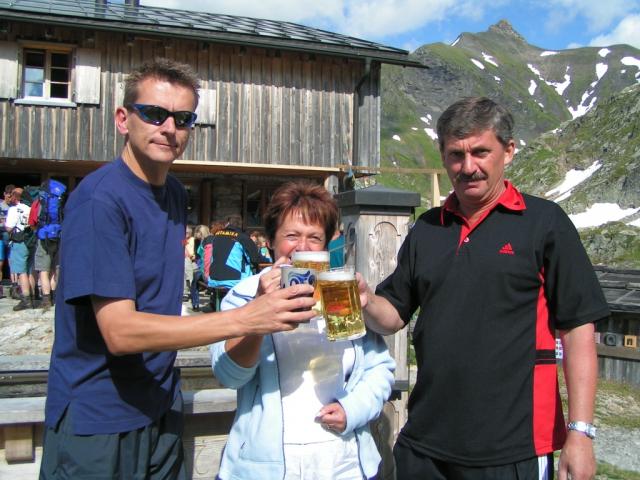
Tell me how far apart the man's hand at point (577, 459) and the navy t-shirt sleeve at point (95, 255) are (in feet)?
5.22

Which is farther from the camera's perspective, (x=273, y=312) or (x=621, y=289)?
(x=621, y=289)

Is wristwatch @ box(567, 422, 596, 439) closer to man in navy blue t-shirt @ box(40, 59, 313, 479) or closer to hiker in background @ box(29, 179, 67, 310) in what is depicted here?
man in navy blue t-shirt @ box(40, 59, 313, 479)

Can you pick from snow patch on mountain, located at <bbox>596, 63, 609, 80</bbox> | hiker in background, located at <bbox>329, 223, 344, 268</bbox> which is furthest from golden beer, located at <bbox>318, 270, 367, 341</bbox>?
snow patch on mountain, located at <bbox>596, 63, 609, 80</bbox>

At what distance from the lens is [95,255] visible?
172cm

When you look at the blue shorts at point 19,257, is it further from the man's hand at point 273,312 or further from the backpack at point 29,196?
the man's hand at point 273,312

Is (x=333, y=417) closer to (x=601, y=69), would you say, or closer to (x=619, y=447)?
(x=619, y=447)

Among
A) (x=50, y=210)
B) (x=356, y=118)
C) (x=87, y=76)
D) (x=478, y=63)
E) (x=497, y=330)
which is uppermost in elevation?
(x=478, y=63)

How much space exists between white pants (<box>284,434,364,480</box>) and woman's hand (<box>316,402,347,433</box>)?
7cm

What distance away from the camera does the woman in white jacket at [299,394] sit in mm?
2088

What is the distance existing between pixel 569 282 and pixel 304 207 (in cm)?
104

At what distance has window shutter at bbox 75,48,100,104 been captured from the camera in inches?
480

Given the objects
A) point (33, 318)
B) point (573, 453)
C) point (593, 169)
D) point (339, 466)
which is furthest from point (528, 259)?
point (593, 169)

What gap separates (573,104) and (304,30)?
15774cm

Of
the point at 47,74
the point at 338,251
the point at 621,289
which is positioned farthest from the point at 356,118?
the point at 338,251
